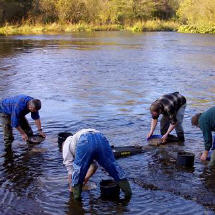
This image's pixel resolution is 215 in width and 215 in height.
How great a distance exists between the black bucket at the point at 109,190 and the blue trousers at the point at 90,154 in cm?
33

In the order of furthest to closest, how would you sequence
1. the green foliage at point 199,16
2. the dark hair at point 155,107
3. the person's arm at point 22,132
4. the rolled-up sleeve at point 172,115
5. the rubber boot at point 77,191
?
1. the green foliage at point 199,16
2. the rolled-up sleeve at point 172,115
3. the dark hair at point 155,107
4. the person's arm at point 22,132
5. the rubber boot at point 77,191

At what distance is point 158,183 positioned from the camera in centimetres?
706

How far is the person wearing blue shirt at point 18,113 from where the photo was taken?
315 inches

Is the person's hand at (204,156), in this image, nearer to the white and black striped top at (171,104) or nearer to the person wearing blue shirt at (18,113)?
the white and black striped top at (171,104)

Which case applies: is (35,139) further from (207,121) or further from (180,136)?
(207,121)

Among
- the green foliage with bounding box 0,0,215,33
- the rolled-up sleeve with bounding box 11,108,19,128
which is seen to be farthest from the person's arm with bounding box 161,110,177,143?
the green foliage with bounding box 0,0,215,33

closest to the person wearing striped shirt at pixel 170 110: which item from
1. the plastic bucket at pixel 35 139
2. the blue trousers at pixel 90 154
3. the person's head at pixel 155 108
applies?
the person's head at pixel 155 108

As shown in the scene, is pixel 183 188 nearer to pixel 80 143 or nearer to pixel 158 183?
pixel 158 183

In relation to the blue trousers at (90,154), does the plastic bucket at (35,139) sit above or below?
below

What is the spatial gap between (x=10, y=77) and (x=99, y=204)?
13713 mm

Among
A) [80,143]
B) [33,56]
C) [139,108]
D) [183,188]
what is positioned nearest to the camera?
[80,143]

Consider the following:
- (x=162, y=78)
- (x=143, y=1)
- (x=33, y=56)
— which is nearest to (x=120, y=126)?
(x=162, y=78)

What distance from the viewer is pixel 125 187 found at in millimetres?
6305

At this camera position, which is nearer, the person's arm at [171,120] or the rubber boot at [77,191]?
the rubber boot at [77,191]
